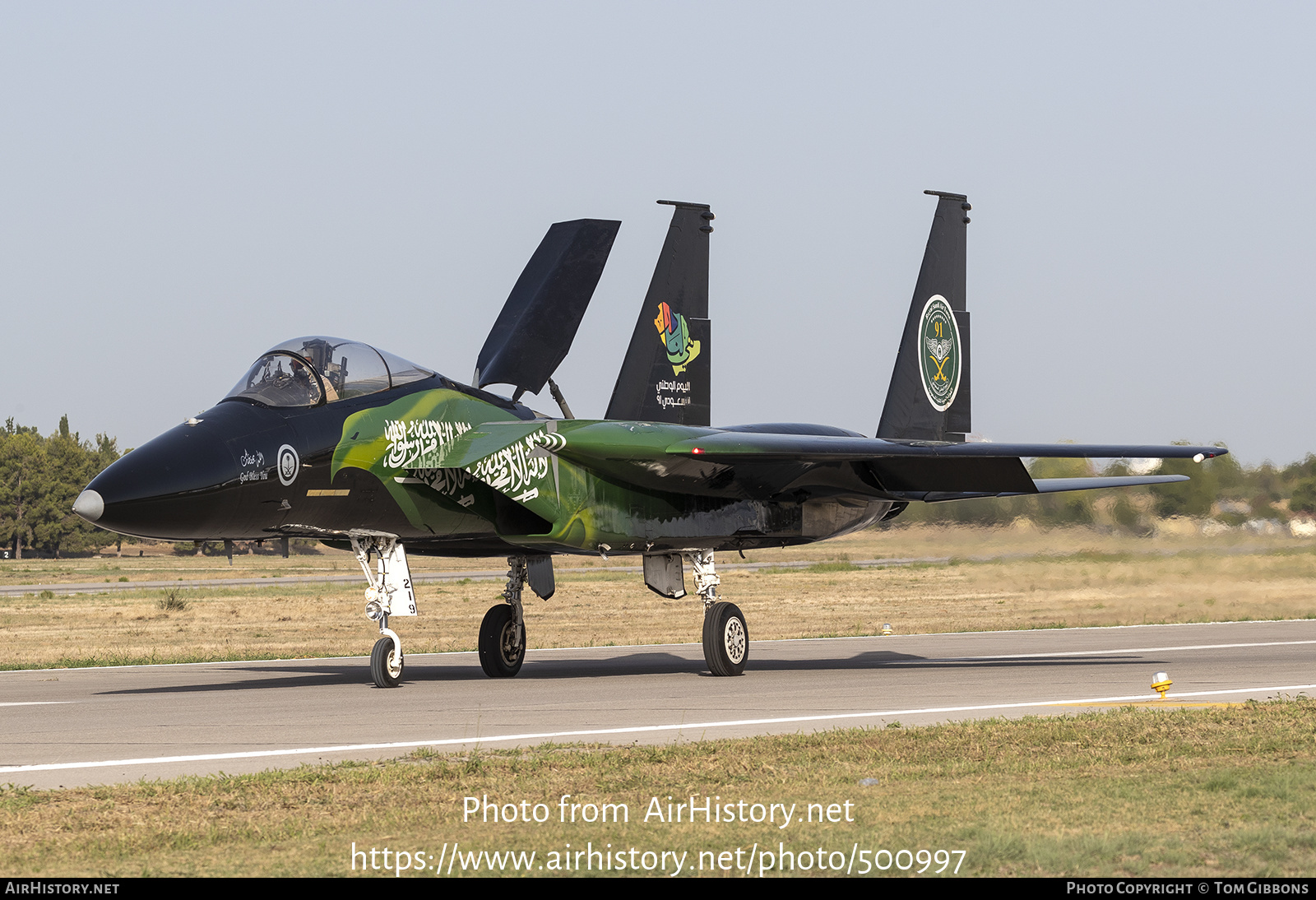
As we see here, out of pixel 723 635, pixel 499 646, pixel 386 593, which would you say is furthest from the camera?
pixel 499 646

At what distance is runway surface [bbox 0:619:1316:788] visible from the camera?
10.2m

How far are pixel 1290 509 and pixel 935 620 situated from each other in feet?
25.6

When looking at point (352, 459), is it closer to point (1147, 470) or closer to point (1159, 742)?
point (1159, 742)

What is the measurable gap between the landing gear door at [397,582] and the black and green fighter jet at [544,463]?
2cm

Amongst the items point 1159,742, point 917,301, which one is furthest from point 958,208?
point 1159,742

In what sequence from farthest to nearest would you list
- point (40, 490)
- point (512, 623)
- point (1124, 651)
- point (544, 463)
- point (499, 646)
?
1. point (40, 490)
2. point (1124, 651)
3. point (512, 623)
4. point (499, 646)
5. point (544, 463)

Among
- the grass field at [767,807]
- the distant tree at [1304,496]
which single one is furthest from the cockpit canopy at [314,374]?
the distant tree at [1304,496]

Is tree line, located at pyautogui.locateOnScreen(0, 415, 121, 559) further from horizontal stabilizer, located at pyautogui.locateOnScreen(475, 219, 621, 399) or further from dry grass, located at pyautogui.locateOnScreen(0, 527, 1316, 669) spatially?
horizontal stabilizer, located at pyautogui.locateOnScreen(475, 219, 621, 399)

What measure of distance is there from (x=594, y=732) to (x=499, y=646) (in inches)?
245

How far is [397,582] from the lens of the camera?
47.0ft

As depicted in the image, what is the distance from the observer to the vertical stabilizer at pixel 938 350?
68.7 feet

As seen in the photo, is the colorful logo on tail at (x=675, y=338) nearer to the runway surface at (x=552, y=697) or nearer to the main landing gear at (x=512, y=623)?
the main landing gear at (x=512, y=623)

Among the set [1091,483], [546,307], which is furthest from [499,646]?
[1091,483]

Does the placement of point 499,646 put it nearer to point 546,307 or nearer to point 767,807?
point 546,307
